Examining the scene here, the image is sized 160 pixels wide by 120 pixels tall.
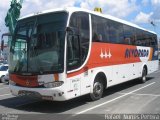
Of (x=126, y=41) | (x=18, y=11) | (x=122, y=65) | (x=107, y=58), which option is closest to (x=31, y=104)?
(x=107, y=58)

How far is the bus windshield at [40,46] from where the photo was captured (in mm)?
10289

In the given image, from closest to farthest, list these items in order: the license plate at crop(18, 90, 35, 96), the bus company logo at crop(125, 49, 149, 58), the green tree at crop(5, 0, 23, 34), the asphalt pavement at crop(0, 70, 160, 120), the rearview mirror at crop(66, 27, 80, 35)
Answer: the asphalt pavement at crop(0, 70, 160, 120) → the rearview mirror at crop(66, 27, 80, 35) → the license plate at crop(18, 90, 35, 96) → the bus company logo at crop(125, 49, 149, 58) → the green tree at crop(5, 0, 23, 34)

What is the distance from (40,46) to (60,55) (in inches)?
34.9

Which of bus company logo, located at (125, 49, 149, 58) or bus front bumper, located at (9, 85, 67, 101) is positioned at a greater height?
bus company logo, located at (125, 49, 149, 58)

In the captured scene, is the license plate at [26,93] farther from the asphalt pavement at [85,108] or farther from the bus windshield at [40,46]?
the bus windshield at [40,46]

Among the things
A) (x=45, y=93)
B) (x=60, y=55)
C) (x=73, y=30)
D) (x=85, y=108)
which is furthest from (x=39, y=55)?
(x=85, y=108)

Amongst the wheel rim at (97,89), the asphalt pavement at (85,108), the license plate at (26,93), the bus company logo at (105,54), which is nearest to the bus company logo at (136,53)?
the bus company logo at (105,54)

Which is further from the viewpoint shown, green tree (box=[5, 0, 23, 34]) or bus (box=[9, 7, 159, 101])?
green tree (box=[5, 0, 23, 34])

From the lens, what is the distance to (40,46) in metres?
10.6

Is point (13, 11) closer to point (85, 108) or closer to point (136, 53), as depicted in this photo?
point (136, 53)

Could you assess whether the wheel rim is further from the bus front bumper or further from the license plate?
the license plate

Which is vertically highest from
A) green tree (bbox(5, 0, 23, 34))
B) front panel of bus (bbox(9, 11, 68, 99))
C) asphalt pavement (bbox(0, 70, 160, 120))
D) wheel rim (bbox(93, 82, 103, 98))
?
green tree (bbox(5, 0, 23, 34))

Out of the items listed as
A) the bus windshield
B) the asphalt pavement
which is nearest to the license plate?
the asphalt pavement

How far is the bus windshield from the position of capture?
10.3 metres
